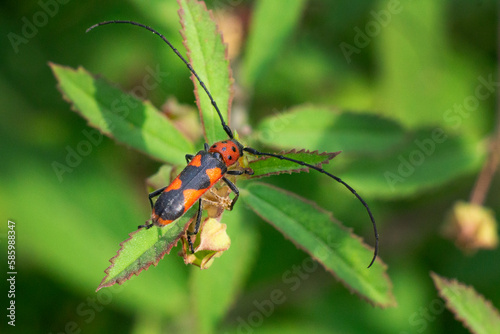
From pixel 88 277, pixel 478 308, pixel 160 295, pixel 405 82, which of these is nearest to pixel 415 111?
pixel 405 82

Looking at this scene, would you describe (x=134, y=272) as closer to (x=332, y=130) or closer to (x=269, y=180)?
(x=332, y=130)

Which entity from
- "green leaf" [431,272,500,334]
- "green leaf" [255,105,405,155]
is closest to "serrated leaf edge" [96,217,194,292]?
"green leaf" [255,105,405,155]

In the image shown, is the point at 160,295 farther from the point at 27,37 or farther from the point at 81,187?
the point at 27,37

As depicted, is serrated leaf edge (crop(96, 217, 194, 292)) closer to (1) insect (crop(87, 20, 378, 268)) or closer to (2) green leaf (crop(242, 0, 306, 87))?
(1) insect (crop(87, 20, 378, 268))

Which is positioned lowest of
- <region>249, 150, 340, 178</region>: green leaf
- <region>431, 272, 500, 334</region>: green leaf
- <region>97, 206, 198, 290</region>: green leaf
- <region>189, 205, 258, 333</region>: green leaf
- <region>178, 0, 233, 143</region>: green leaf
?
<region>431, 272, 500, 334</region>: green leaf

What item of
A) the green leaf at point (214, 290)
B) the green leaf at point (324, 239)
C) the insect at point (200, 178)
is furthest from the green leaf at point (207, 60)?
the green leaf at point (214, 290)

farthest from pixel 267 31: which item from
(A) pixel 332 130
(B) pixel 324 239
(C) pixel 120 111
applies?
(B) pixel 324 239
